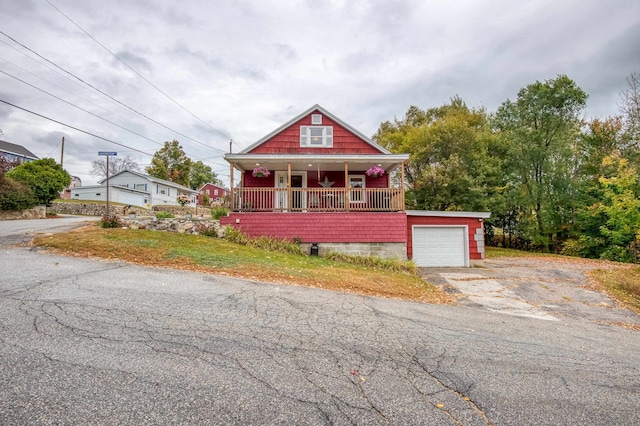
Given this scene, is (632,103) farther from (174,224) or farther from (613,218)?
(174,224)

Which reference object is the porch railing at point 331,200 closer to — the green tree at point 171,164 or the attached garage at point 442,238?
the attached garage at point 442,238

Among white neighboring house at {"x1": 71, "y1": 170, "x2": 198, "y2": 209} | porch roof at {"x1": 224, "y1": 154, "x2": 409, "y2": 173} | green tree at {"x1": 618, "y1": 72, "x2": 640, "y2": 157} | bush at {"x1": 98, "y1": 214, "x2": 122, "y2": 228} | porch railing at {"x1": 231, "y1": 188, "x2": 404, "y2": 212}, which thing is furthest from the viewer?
white neighboring house at {"x1": 71, "y1": 170, "x2": 198, "y2": 209}

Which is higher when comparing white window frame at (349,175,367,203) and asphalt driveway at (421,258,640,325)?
white window frame at (349,175,367,203)

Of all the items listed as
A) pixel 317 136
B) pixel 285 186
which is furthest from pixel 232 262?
pixel 317 136

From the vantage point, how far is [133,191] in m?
32.9

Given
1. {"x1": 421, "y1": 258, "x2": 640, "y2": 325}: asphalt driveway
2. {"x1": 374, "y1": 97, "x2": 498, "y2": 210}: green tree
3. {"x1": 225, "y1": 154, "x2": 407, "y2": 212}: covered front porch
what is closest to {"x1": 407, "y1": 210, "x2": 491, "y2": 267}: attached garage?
{"x1": 421, "y1": 258, "x2": 640, "y2": 325}: asphalt driveway

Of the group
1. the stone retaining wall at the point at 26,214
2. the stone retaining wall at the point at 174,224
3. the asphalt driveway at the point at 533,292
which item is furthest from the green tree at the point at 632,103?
the stone retaining wall at the point at 26,214

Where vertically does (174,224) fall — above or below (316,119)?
below

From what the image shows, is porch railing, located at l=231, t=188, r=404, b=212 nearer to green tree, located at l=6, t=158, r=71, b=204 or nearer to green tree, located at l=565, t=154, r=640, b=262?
green tree, located at l=6, t=158, r=71, b=204

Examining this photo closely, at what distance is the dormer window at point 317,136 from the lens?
15703 mm

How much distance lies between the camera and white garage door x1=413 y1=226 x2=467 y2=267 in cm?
1330

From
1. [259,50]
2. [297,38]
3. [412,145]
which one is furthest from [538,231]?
[259,50]

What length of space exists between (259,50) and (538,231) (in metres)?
22.9

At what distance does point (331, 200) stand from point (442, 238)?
540 centimetres
